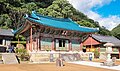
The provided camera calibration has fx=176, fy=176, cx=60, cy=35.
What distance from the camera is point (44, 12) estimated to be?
50000mm

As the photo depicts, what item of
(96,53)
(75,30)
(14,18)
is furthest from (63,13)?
(75,30)

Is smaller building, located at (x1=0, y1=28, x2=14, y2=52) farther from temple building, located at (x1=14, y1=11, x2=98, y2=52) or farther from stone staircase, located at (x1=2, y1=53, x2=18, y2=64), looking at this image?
stone staircase, located at (x1=2, y1=53, x2=18, y2=64)

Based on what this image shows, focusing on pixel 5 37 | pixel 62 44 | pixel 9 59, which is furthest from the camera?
pixel 5 37

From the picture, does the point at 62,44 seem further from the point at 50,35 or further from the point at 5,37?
the point at 5,37

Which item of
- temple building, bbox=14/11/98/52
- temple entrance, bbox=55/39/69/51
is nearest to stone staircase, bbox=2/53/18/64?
temple building, bbox=14/11/98/52

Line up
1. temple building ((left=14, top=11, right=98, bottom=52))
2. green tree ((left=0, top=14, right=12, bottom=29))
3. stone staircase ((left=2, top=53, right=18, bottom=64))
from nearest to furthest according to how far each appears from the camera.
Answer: stone staircase ((left=2, top=53, right=18, bottom=64)) → temple building ((left=14, top=11, right=98, bottom=52)) → green tree ((left=0, top=14, right=12, bottom=29))

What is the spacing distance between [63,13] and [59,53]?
25641 mm

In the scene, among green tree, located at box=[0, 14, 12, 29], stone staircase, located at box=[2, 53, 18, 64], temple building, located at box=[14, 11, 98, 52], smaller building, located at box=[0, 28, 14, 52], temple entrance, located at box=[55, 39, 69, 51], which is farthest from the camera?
green tree, located at box=[0, 14, 12, 29]

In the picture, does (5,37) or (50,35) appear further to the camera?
(5,37)

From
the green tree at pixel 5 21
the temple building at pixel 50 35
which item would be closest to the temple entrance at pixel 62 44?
the temple building at pixel 50 35

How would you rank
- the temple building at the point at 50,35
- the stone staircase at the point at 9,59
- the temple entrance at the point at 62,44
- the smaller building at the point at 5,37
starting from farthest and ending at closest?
1. the smaller building at the point at 5,37
2. the temple entrance at the point at 62,44
3. the temple building at the point at 50,35
4. the stone staircase at the point at 9,59

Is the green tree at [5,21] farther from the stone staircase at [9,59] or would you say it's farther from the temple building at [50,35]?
the stone staircase at [9,59]

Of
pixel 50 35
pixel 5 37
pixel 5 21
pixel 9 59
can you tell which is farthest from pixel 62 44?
pixel 5 21

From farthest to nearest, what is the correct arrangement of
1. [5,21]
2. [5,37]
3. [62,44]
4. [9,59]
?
[5,21], [5,37], [62,44], [9,59]
